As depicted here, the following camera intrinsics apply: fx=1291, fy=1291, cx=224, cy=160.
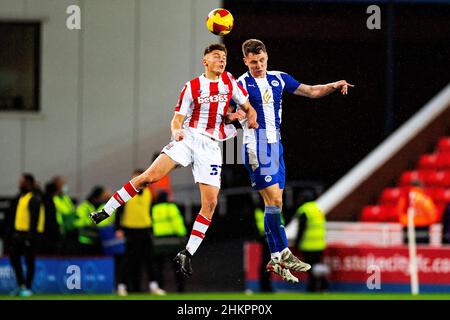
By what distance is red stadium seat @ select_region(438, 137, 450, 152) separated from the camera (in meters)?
26.8

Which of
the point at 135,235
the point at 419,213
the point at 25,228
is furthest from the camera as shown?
the point at 419,213

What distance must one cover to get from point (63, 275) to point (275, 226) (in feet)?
28.3

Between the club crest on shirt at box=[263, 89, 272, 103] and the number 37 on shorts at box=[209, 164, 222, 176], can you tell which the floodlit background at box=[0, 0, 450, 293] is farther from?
Result: the number 37 on shorts at box=[209, 164, 222, 176]

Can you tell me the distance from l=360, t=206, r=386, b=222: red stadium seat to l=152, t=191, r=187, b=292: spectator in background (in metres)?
6.32

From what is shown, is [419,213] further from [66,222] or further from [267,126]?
[267,126]

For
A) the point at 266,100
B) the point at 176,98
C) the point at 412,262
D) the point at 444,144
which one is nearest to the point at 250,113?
the point at 266,100

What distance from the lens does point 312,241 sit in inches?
797

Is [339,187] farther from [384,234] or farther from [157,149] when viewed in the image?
[157,149]

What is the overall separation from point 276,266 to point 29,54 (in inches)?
324

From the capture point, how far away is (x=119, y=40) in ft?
55.9

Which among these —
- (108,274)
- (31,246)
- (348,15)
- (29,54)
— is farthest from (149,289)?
(348,15)

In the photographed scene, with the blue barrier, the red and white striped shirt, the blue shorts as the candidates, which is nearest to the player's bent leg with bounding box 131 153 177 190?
the red and white striped shirt

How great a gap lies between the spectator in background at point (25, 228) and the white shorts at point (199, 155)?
306 inches

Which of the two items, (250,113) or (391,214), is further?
(391,214)
